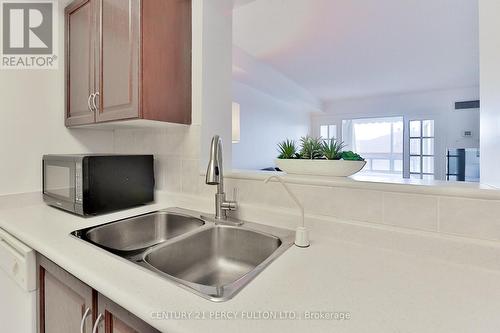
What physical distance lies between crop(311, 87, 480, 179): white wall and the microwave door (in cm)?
520

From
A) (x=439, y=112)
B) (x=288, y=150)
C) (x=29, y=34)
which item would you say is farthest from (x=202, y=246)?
(x=439, y=112)

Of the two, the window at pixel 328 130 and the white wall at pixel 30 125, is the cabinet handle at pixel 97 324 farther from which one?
the window at pixel 328 130

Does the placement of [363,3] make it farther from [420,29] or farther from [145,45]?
[145,45]

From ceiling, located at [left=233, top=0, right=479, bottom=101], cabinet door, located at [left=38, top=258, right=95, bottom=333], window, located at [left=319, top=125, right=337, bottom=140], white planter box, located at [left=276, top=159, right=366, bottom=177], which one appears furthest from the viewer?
window, located at [left=319, top=125, right=337, bottom=140]

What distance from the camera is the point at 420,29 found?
2.32 meters

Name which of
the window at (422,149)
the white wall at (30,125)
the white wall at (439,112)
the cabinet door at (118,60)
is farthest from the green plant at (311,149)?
the window at (422,149)

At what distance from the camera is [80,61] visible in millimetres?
1335

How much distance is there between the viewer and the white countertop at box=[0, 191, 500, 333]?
47cm

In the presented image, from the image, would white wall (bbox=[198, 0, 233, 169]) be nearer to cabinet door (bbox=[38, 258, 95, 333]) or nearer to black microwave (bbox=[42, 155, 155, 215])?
black microwave (bbox=[42, 155, 155, 215])

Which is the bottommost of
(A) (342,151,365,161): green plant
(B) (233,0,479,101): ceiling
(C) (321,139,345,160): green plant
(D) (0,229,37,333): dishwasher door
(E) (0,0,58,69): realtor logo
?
(D) (0,229,37,333): dishwasher door

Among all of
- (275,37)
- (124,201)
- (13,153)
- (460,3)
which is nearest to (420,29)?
(460,3)

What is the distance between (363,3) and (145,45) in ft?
5.60

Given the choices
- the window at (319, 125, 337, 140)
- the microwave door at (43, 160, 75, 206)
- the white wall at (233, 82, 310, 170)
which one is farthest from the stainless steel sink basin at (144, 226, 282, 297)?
the window at (319, 125, 337, 140)

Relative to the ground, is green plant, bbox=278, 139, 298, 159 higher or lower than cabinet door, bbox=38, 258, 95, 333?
higher
